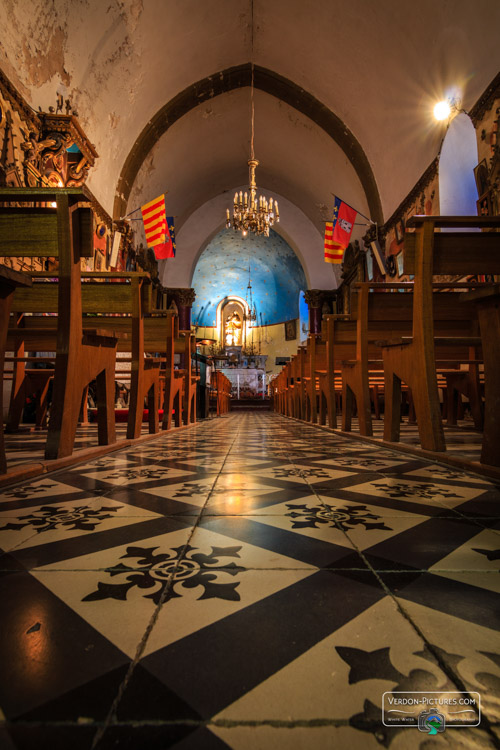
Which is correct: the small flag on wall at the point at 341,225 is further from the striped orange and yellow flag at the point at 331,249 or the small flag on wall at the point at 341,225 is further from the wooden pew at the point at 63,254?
the wooden pew at the point at 63,254

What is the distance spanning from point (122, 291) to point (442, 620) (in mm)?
2962

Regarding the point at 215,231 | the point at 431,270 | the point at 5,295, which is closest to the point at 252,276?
the point at 215,231

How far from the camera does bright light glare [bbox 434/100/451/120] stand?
6363 mm

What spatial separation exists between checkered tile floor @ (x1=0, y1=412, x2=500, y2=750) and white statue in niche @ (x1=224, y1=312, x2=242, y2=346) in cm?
2141

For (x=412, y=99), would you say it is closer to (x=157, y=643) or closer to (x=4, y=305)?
(x=4, y=305)

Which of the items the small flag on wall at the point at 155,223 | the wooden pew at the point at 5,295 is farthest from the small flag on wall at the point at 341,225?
the wooden pew at the point at 5,295

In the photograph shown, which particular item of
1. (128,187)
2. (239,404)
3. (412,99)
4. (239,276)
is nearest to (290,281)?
(239,276)

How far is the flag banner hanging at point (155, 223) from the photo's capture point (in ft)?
30.9

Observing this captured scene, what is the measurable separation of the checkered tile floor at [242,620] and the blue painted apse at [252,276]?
17.7m

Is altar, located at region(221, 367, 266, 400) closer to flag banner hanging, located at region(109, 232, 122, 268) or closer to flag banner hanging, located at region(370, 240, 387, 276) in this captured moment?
flag banner hanging, located at region(109, 232, 122, 268)

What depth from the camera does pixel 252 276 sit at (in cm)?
2170

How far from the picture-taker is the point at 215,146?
12.7 meters

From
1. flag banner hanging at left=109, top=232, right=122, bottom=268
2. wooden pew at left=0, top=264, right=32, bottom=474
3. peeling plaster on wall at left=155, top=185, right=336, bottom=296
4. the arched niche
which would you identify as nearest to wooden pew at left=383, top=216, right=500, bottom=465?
wooden pew at left=0, top=264, right=32, bottom=474

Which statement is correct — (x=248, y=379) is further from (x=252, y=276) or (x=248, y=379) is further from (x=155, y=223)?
(x=155, y=223)
